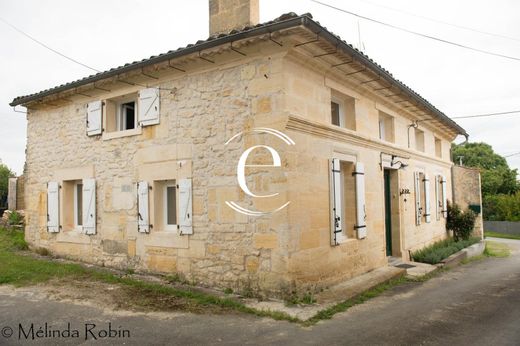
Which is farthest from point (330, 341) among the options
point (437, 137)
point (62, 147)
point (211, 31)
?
point (437, 137)

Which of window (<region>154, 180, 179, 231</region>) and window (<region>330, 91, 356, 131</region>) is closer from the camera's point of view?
window (<region>154, 180, 179, 231</region>)

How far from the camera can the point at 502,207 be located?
21859 mm

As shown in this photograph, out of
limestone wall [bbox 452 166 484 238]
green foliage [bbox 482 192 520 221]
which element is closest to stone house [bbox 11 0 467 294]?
limestone wall [bbox 452 166 484 238]

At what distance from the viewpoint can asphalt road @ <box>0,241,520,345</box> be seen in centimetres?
428

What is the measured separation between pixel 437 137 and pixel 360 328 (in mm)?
9507

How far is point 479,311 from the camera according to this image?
534cm

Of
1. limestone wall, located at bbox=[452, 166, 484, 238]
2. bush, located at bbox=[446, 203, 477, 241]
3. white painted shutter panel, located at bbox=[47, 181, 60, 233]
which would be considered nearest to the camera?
white painted shutter panel, located at bbox=[47, 181, 60, 233]

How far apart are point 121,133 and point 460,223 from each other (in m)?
10.4

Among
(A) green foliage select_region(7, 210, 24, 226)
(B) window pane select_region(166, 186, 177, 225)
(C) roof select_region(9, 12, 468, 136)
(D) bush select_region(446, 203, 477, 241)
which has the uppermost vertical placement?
(C) roof select_region(9, 12, 468, 136)

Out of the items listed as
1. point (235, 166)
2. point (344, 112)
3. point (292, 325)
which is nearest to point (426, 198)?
point (344, 112)

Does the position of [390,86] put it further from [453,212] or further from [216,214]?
[453,212]

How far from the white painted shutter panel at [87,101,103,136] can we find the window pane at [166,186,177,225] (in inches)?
84.9

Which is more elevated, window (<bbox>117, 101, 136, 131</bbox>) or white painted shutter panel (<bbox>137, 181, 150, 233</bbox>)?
window (<bbox>117, 101, 136, 131</bbox>)

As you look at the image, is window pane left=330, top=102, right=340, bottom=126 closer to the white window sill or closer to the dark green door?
the dark green door
